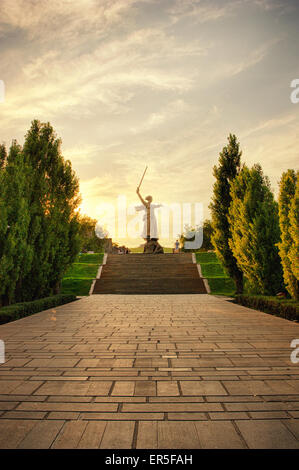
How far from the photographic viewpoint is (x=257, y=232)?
45.0 feet

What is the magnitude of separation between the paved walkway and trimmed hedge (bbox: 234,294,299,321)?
1.99m

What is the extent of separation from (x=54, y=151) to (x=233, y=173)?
11264 mm

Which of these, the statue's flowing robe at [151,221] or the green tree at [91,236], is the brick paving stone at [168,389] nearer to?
the statue's flowing robe at [151,221]

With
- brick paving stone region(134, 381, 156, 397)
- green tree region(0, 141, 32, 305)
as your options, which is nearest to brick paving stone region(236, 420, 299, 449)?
brick paving stone region(134, 381, 156, 397)

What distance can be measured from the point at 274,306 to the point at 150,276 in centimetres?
1354

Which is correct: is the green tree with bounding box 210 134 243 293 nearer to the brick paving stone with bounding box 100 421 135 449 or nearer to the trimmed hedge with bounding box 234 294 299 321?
the trimmed hedge with bounding box 234 294 299 321

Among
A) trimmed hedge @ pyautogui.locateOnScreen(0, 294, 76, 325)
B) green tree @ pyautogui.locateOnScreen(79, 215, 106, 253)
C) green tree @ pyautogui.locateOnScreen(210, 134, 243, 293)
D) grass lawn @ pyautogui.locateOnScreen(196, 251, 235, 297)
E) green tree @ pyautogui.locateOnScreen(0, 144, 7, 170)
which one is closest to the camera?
trimmed hedge @ pyautogui.locateOnScreen(0, 294, 76, 325)

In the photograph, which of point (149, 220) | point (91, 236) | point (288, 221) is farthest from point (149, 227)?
point (91, 236)

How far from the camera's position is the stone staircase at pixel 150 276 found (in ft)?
66.9

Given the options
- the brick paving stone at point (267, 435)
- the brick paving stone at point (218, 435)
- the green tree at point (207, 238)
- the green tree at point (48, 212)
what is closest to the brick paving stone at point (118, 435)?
the brick paving stone at point (218, 435)

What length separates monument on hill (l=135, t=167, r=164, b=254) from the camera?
3375 cm

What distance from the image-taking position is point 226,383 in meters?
4.04
